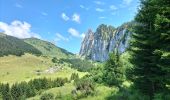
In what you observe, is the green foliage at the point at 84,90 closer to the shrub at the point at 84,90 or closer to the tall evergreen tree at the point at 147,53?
the shrub at the point at 84,90

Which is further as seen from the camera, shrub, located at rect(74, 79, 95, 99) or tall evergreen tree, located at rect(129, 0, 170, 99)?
shrub, located at rect(74, 79, 95, 99)

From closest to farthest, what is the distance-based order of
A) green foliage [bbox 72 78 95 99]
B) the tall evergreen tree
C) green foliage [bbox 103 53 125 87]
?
the tall evergreen tree → green foliage [bbox 72 78 95 99] → green foliage [bbox 103 53 125 87]

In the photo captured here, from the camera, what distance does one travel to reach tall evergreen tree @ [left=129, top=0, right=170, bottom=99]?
1392 inches

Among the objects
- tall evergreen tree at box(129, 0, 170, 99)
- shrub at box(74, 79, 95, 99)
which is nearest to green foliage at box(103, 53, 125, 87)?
shrub at box(74, 79, 95, 99)

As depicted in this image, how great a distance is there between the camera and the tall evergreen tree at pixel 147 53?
3535cm

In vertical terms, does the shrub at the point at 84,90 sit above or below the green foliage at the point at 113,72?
below

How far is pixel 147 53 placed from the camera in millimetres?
37625

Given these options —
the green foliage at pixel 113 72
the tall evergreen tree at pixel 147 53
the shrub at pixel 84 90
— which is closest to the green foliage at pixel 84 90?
the shrub at pixel 84 90

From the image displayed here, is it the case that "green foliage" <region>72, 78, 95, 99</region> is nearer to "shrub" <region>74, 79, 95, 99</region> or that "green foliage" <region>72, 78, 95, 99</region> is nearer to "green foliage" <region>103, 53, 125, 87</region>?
"shrub" <region>74, 79, 95, 99</region>

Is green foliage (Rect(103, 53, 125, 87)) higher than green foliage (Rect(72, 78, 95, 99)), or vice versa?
green foliage (Rect(103, 53, 125, 87))

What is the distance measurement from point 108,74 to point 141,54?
193ft

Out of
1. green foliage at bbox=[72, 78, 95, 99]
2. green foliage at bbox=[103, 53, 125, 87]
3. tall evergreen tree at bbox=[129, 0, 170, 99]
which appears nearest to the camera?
tall evergreen tree at bbox=[129, 0, 170, 99]

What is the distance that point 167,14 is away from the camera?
32.1 meters

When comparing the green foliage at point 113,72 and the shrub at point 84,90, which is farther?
the green foliage at point 113,72
